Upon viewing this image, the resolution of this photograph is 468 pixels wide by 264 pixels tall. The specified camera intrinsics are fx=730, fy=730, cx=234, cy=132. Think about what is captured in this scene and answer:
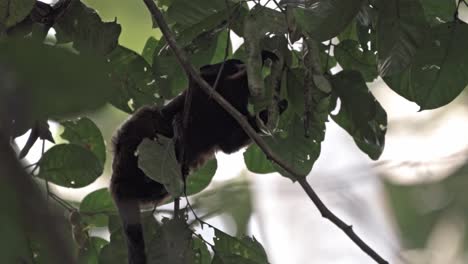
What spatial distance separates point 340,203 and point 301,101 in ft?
3.01

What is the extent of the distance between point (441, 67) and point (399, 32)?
0.61ft

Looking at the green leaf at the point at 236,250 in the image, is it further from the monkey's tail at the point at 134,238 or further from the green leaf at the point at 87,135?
the green leaf at the point at 87,135

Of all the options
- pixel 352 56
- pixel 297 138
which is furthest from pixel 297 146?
pixel 352 56

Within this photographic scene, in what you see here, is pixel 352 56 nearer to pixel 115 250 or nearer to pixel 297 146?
pixel 297 146

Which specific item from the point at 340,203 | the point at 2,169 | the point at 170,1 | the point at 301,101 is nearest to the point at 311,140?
the point at 301,101

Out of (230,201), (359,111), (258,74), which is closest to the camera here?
(230,201)

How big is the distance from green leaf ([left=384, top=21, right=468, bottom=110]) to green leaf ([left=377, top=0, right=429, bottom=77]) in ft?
0.26

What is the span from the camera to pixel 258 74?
1697 millimetres

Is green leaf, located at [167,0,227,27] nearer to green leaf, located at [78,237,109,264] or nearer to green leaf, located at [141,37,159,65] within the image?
green leaf, located at [141,37,159,65]

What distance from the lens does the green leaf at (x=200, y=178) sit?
238cm

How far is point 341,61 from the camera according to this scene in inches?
87.5

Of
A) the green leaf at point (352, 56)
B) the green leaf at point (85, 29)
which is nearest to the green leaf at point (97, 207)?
the green leaf at point (85, 29)

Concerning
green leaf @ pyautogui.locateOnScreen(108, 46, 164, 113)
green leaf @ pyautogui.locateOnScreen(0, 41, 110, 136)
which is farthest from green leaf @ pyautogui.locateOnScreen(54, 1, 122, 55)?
green leaf @ pyautogui.locateOnScreen(0, 41, 110, 136)

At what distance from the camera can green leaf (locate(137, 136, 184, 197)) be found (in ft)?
5.75
